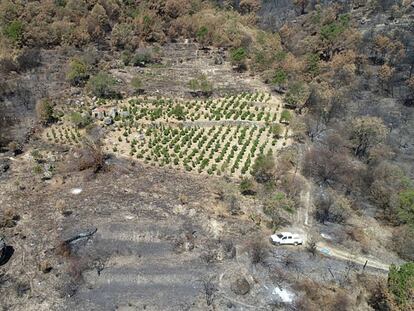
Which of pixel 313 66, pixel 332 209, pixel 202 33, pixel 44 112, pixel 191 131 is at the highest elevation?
pixel 202 33

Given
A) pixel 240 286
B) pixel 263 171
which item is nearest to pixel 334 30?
pixel 263 171

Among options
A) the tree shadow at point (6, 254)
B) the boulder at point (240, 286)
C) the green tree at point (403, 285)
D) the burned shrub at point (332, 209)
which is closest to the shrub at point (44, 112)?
the tree shadow at point (6, 254)

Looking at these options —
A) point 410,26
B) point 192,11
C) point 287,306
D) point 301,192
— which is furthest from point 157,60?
point 287,306

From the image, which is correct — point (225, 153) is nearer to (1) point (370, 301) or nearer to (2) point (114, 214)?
(2) point (114, 214)

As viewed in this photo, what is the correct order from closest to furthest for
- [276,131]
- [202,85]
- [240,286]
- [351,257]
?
1. [240,286]
2. [351,257]
3. [276,131]
4. [202,85]

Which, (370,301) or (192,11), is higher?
(192,11)

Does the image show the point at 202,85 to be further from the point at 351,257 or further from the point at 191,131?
the point at 351,257
